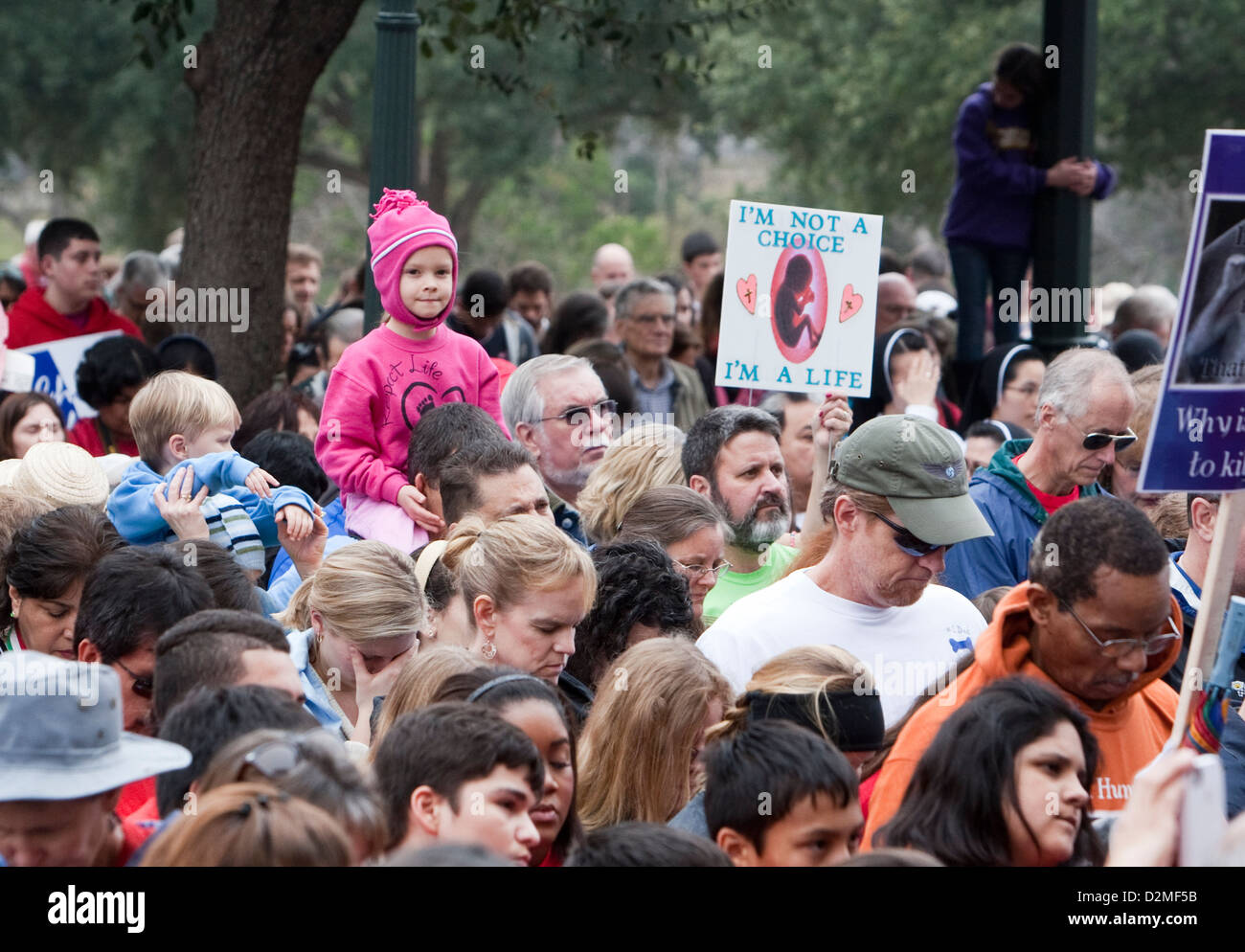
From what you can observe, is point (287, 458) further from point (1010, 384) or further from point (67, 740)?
point (1010, 384)

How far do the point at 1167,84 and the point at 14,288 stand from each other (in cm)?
1484

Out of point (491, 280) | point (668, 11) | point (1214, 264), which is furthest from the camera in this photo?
point (668, 11)

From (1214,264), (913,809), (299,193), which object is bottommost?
(913,809)

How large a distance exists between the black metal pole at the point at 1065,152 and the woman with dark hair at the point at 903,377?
583 millimetres

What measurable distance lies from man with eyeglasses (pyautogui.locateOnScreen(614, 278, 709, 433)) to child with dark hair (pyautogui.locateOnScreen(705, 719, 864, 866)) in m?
5.71

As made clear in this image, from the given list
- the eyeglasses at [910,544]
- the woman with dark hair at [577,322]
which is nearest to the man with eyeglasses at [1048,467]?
the eyeglasses at [910,544]

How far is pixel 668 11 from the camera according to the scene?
691 inches

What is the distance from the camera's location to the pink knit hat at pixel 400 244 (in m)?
6.14

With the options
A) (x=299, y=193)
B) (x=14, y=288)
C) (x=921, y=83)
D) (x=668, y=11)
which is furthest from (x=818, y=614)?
(x=299, y=193)

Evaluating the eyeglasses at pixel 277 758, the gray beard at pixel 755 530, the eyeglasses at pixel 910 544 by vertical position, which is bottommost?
the eyeglasses at pixel 277 758

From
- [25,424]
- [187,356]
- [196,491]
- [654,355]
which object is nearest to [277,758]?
[196,491]

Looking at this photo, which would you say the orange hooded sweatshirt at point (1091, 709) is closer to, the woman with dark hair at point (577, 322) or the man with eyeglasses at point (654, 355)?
the man with eyeglasses at point (654, 355)

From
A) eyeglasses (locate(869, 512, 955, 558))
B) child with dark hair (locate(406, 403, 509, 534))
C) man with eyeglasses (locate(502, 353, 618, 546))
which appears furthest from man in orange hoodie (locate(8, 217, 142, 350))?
eyeglasses (locate(869, 512, 955, 558))

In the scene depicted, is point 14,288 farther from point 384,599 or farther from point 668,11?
point 384,599
